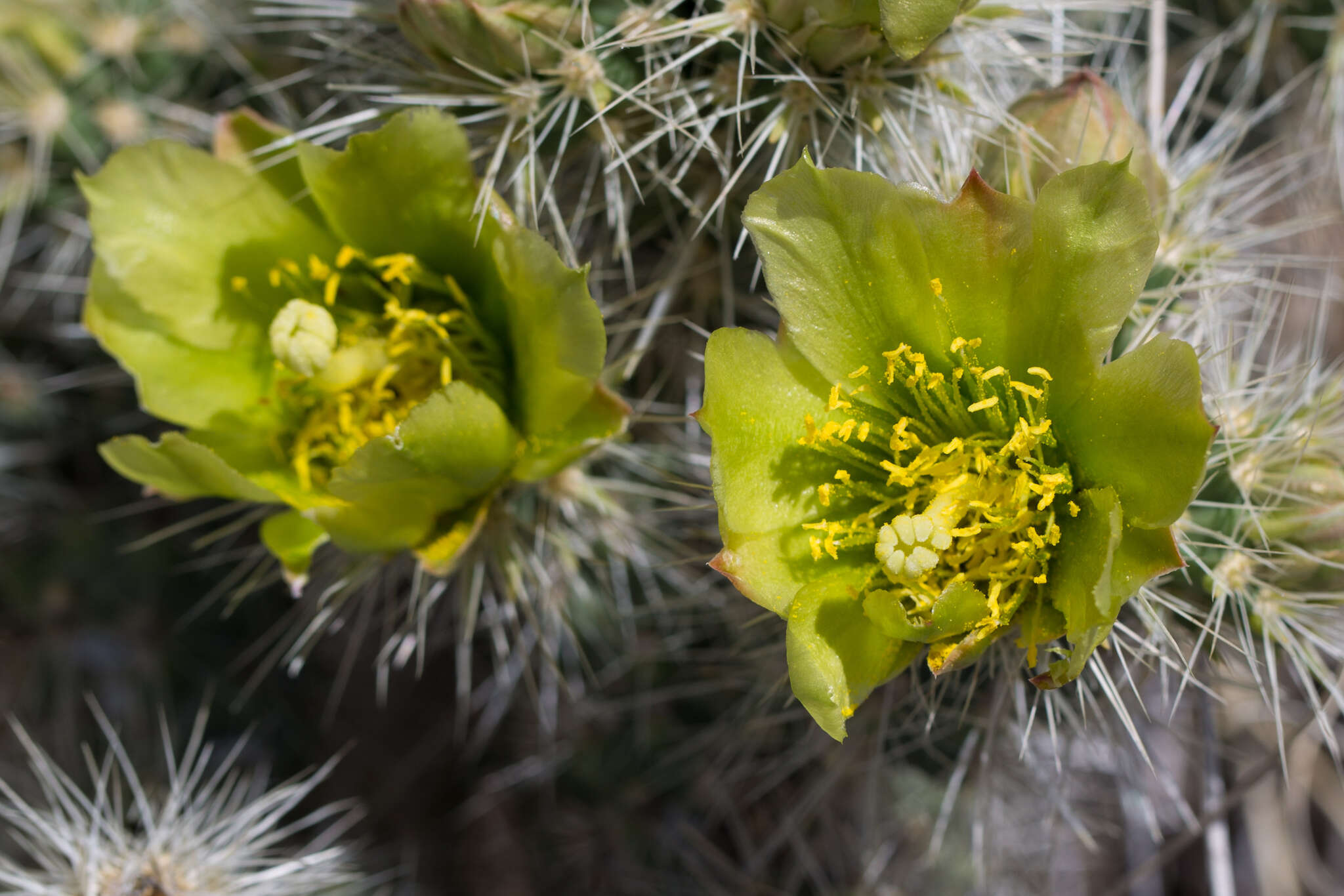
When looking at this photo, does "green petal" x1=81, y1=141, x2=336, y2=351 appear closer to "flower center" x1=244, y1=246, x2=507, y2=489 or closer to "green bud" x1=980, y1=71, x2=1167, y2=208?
"flower center" x1=244, y1=246, x2=507, y2=489

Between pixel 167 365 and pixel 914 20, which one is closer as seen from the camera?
pixel 914 20

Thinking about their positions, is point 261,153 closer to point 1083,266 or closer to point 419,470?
point 419,470

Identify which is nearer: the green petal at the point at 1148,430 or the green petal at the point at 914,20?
the green petal at the point at 1148,430

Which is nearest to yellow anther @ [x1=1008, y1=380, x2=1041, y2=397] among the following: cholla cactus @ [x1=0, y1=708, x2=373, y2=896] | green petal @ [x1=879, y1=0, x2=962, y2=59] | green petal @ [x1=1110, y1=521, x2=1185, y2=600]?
green petal @ [x1=1110, y1=521, x2=1185, y2=600]

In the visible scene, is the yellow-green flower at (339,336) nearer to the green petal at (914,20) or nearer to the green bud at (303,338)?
Answer: the green bud at (303,338)

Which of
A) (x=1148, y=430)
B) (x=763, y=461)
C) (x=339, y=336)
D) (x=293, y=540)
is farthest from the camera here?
(x=339, y=336)

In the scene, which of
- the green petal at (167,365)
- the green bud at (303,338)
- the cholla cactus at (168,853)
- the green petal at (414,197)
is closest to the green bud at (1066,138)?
the green petal at (414,197)

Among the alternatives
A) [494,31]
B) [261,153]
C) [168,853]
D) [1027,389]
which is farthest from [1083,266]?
[168,853]
